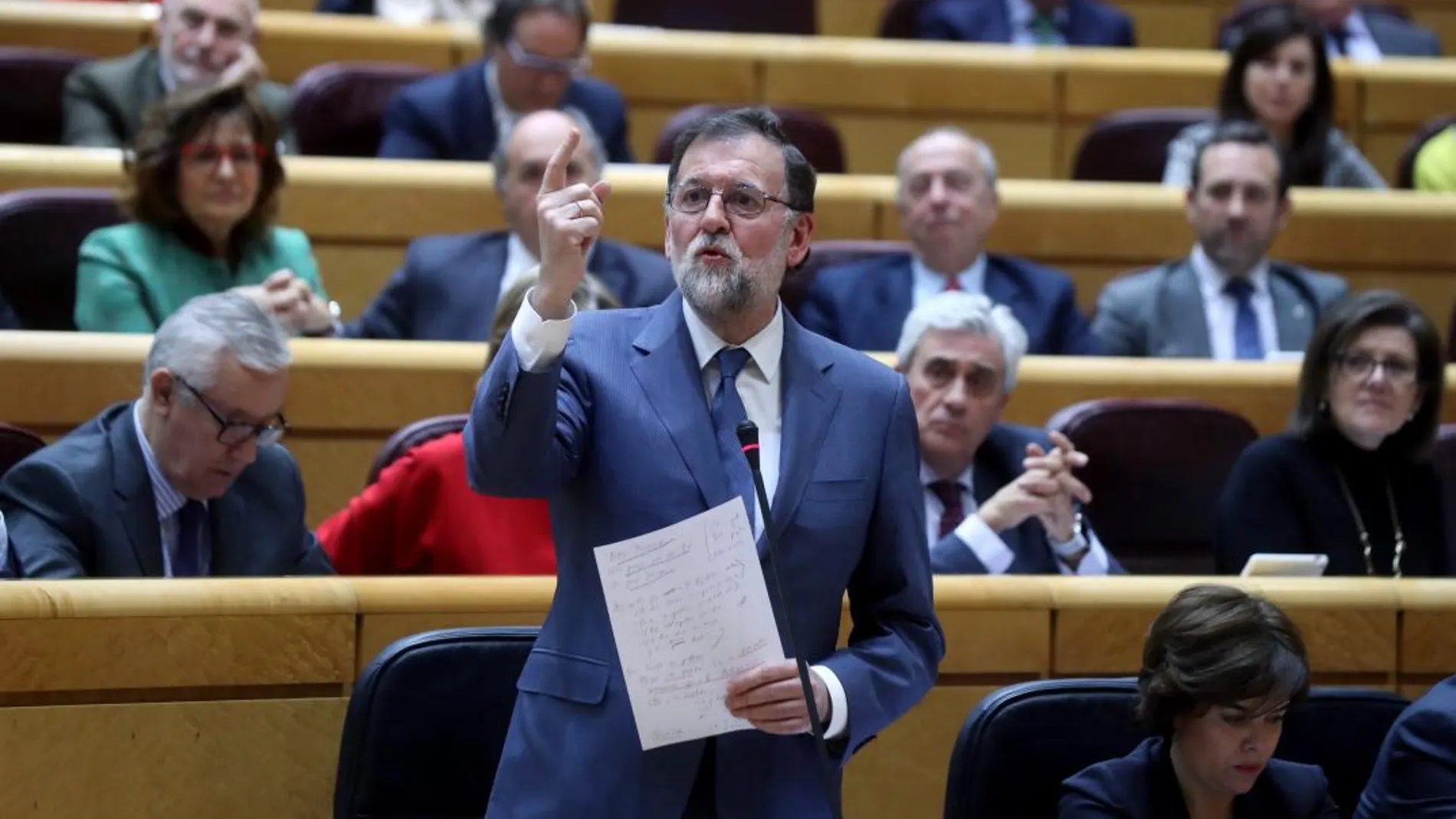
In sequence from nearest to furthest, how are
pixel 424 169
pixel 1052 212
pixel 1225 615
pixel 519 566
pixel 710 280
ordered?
pixel 710 280 < pixel 1225 615 < pixel 519 566 < pixel 424 169 < pixel 1052 212

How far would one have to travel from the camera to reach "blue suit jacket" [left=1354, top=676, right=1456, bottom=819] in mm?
1623

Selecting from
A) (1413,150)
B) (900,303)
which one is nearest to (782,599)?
(900,303)

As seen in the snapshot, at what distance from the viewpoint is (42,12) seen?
A: 3.38 meters

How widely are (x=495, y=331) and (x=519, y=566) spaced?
231 mm

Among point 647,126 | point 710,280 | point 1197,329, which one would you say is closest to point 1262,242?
point 1197,329

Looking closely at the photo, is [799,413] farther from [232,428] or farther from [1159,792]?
[232,428]

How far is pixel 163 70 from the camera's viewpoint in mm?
3082

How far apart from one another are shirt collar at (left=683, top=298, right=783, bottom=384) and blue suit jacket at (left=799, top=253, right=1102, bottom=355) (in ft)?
4.80

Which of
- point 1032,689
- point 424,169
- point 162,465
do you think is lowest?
point 1032,689

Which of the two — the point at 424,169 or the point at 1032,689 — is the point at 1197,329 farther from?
the point at 1032,689

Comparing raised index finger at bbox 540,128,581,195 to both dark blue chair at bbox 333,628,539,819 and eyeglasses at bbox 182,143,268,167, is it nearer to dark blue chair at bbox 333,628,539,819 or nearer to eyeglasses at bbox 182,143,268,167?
dark blue chair at bbox 333,628,539,819

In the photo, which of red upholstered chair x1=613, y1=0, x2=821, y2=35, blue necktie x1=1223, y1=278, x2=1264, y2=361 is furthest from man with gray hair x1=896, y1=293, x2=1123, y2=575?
red upholstered chair x1=613, y1=0, x2=821, y2=35

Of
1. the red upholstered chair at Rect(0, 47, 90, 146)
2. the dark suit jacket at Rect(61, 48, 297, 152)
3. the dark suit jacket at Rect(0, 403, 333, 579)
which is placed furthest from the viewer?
the red upholstered chair at Rect(0, 47, 90, 146)

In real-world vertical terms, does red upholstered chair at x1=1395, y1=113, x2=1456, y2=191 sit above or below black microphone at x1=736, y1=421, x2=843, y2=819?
above
